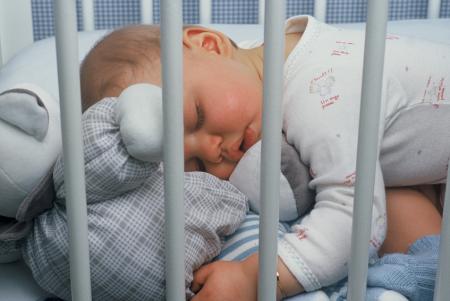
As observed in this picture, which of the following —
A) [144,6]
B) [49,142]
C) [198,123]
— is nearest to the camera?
[49,142]

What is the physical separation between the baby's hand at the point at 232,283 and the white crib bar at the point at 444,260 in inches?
7.1

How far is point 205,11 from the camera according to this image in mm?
1337

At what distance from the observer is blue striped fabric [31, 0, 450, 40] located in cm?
140

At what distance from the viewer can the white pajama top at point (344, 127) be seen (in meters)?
0.66

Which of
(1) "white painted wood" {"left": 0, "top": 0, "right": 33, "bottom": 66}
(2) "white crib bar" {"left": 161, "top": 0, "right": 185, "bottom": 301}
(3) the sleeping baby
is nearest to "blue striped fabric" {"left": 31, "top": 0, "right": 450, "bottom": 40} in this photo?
(1) "white painted wood" {"left": 0, "top": 0, "right": 33, "bottom": 66}

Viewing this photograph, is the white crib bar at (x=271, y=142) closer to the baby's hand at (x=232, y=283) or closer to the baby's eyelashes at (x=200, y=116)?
the baby's hand at (x=232, y=283)

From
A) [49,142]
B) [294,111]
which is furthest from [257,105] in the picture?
[49,142]

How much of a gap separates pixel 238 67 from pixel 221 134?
95 millimetres

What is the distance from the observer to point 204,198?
28.7 inches

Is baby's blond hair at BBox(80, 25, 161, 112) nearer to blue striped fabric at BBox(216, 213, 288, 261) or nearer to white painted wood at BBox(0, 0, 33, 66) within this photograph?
blue striped fabric at BBox(216, 213, 288, 261)

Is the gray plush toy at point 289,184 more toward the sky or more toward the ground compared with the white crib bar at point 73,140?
more toward the ground

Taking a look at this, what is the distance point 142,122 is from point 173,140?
0.06 metres

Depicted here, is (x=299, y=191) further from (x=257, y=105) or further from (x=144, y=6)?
(x=144, y=6)

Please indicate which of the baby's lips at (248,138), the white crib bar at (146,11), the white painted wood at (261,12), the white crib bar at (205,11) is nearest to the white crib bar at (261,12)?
the white painted wood at (261,12)
